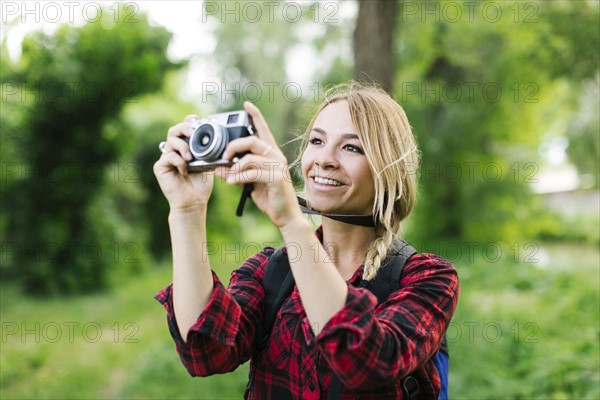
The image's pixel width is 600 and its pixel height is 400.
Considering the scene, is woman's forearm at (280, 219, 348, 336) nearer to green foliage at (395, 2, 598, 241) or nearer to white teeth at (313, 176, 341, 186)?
white teeth at (313, 176, 341, 186)

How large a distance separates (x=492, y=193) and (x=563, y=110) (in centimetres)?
309

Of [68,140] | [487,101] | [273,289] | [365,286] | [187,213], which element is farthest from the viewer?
[487,101]

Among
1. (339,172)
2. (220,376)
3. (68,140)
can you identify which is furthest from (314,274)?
(68,140)

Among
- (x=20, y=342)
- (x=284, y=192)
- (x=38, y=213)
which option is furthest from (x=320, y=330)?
(x=38, y=213)

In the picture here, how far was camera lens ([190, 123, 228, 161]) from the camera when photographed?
58.7 inches

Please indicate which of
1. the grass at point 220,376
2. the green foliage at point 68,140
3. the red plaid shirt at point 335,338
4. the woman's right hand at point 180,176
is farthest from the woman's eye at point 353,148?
the green foliage at point 68,140

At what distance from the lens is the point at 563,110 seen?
14.6m

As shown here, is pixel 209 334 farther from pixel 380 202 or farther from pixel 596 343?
pixel 596 343

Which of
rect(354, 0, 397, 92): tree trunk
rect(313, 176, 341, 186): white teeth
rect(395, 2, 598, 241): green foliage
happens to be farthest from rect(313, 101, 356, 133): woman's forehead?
rect(395, 2, 598, 241): green foliage

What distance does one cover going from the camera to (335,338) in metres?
1.38

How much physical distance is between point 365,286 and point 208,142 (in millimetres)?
706

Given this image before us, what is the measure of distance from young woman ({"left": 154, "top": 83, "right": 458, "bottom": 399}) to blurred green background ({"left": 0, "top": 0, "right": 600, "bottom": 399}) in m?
1.15

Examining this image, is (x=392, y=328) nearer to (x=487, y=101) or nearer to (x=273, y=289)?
(x=273, y=289)

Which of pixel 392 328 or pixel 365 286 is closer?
pixel 392 328
